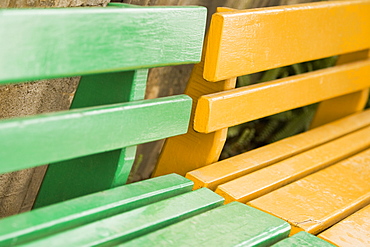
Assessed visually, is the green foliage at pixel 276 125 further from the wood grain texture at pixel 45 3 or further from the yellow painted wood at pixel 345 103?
the wood grain texture at pixel 45 3

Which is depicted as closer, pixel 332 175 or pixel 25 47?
pixel 25 47

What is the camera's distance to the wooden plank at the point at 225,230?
1.36 m

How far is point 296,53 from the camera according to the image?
2.13 m

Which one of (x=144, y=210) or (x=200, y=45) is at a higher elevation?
(x=200, y=45)

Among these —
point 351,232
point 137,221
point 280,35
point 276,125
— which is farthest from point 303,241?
point 276,125

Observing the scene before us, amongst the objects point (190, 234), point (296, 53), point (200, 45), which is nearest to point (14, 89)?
point (200, 45)

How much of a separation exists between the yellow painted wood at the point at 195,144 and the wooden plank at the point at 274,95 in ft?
0.22

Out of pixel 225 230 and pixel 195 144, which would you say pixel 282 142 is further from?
pixel 225 230

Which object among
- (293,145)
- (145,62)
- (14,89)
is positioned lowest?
(293,145)

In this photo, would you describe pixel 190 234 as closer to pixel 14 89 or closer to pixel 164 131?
pixel 164 131

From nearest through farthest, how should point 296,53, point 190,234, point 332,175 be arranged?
point 190,234 < point 332,175 < point 296,53

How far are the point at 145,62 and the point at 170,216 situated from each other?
433 mm

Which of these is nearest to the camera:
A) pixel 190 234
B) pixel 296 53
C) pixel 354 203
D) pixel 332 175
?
pixel 190 234

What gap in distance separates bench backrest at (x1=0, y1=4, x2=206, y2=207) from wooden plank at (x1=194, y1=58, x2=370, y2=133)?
0.48 ft
